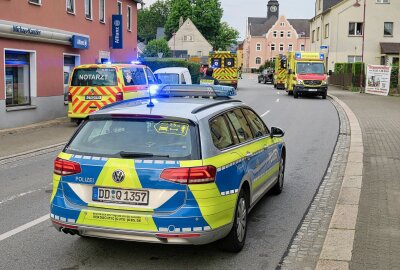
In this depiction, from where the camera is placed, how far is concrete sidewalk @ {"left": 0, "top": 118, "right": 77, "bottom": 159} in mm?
13164

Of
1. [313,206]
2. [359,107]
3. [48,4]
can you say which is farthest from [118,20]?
[313,206]

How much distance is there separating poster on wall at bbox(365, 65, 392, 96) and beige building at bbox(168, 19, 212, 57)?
61728 mm

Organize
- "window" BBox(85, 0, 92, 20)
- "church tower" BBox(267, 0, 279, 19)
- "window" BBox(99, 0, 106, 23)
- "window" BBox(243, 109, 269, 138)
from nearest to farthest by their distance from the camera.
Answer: "window" BBox(243, 109, 269, 138)
"window" BBox(85, 0, 92, 20)
"window" BBox(99, 0, 106, 23)
"church tower" BBox(267, 0, 279, 19)

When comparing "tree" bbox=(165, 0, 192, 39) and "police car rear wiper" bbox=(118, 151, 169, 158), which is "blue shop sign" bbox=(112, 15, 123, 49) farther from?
"tree" bbox=(165, 0, 192, 39)

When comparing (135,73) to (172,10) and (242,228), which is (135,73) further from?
(172,10)

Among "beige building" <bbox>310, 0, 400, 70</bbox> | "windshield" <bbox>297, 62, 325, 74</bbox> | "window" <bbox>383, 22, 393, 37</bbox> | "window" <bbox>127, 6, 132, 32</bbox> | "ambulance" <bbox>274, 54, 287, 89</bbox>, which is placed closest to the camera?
"window" <bbox>127, 6, 132, 32</bbox>

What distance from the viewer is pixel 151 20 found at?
134000mm

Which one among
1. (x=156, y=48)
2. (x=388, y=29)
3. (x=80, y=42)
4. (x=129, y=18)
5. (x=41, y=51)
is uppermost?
(x=388, y=29)

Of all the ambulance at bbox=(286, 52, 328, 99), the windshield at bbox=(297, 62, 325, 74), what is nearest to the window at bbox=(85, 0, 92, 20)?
the ambulance at bbox=(286, 52, 328, 99)

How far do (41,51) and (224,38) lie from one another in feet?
306

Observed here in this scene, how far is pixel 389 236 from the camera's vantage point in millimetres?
5863

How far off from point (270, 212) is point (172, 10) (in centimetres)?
9767

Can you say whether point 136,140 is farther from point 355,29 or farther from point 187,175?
point 355,29

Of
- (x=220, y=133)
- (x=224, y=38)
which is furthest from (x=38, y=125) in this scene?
(x=224, y=38)
